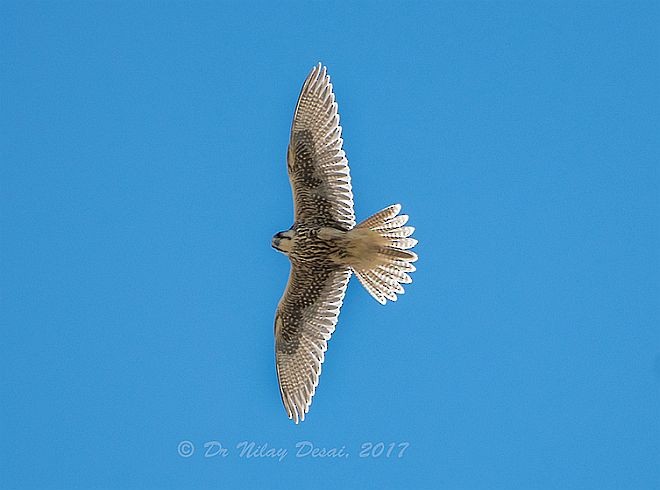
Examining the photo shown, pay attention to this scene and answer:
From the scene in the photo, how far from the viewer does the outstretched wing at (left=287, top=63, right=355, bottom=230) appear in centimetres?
1039

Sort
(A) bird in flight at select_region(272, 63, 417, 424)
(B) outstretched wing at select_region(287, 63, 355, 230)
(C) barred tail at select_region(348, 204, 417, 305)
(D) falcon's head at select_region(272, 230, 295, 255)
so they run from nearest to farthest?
(C) barred tail at select_region(348, 204, 417, 305) → (A) bird in flight at select_region(272, 63, 417, 424) → (D) falcon's head at select_region(272, 230, 295, 255) → (B) outstretched wing at select_region(287, 63, 355, 230)

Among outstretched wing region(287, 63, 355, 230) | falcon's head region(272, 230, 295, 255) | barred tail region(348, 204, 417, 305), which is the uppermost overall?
outstretched wing region(287, 63, 355, 230)

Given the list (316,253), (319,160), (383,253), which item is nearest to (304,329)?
(316,253)

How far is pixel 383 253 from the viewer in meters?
9.82

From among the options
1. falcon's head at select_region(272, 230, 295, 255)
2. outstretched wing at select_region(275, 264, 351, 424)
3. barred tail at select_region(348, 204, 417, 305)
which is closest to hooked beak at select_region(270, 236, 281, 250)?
falcon's head at select_region(272, 230, 295, 255)

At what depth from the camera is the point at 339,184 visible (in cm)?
1039

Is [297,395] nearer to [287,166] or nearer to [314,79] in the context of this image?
[287,166]

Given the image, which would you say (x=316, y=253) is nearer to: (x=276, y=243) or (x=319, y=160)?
(x=276, y=243)

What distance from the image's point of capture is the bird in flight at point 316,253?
1005cm

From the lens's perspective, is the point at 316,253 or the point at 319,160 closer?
the point at 316,253

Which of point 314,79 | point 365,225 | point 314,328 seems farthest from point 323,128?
point 314,328

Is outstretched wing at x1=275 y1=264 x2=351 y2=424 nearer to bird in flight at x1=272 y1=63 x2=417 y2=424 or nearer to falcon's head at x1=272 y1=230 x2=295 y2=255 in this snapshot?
bird in flight at x1=272 y1=63 x2=417 y2=424

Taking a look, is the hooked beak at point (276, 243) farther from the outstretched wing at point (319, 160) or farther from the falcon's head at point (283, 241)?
the outstretched wing at point (319, 160)

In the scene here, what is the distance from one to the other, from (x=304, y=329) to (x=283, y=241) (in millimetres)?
947
